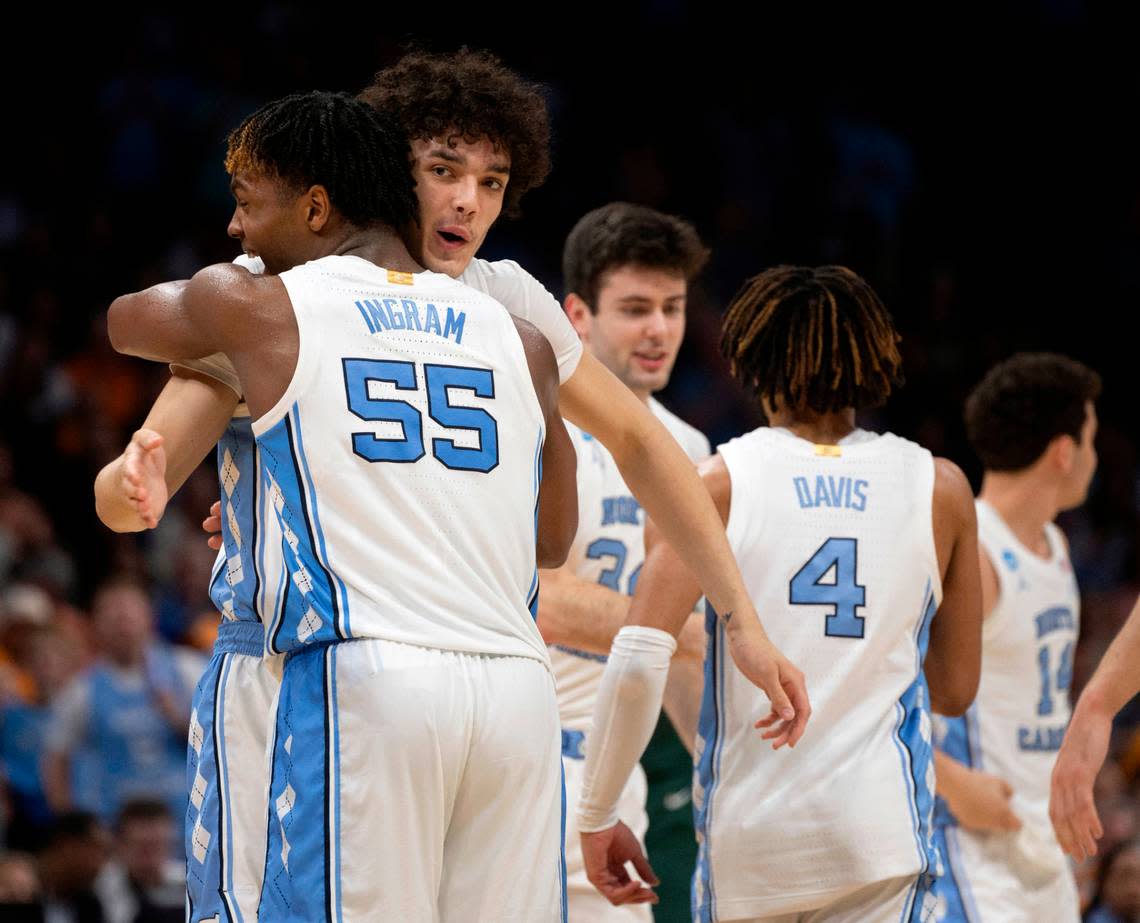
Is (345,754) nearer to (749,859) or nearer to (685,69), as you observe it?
(749,859)

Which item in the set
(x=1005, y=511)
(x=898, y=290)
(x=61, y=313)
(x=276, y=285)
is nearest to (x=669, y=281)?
(x=1005, y=511)

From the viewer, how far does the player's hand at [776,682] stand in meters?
3.62

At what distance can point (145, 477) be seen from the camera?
2.93 metres

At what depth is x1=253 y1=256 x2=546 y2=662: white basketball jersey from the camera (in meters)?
3.10

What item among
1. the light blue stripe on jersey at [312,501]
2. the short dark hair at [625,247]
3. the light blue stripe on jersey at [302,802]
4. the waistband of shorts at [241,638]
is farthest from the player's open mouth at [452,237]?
the short dark hair at [625,247]

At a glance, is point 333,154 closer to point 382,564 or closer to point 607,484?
point 382,564

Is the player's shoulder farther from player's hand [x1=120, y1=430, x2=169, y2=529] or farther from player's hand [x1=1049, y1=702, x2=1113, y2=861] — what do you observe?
player's hand [x1=120, y1=430, x2=169, y2=529]

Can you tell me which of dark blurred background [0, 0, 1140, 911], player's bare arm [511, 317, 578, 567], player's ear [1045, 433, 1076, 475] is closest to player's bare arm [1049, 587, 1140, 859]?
player's bare arm [511, 317, 578, 567]

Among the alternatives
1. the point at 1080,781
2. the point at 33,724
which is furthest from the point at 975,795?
the point at 33,724

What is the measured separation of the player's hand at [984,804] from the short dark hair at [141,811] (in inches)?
163

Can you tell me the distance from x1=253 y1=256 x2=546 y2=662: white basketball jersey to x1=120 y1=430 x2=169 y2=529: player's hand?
0.23 m

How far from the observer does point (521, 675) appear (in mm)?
3203

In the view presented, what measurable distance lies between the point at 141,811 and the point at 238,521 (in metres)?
4.97

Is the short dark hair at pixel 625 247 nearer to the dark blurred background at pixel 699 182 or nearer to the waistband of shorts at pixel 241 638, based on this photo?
the waistband of shorts at pixel 241 638
